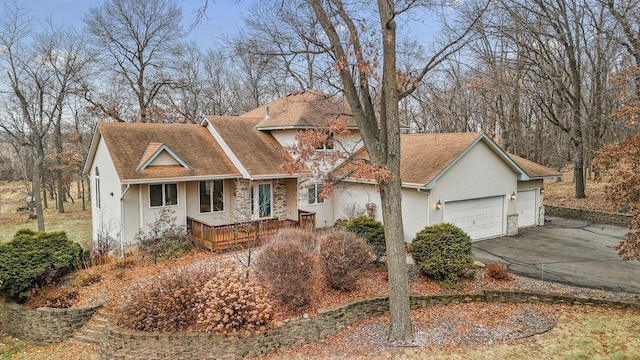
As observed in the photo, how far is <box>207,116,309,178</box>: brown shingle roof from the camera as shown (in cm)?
1766

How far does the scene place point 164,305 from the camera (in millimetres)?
8844

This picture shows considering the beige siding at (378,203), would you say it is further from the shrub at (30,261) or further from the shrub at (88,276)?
the shrub at (30,261)

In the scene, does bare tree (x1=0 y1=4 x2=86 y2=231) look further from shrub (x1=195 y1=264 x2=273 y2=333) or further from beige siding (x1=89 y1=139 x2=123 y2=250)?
shrub (x1=195 y1=264 x2=273 y2=333)

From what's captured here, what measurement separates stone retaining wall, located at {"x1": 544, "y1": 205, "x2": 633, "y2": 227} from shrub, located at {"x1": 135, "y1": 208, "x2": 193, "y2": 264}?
20038mm

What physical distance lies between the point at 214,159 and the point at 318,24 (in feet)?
32.4

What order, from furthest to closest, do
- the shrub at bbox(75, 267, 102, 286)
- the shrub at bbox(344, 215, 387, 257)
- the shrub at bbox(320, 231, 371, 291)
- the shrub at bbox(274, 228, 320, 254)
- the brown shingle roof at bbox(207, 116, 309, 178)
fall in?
the brown shingle roof at bbox(207, 116, 309, 178)
the shrub at bbox(344, 215, 387, 257)
the shrub at bbox(75, 267, 102, 286)
the shrub at bbox(274, 228, 320, 254)
the shrub at bbox(320, 231, 371, 291)

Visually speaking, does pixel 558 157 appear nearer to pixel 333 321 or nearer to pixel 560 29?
pixel 560 29

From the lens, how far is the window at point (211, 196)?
58.0ft

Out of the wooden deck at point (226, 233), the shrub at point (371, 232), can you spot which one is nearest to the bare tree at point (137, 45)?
the wooden deck at point (226, 233)

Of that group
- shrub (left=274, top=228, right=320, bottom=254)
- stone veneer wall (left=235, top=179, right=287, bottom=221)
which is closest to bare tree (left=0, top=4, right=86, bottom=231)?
stone veneer wall (left=235, top=179, right=287, bottom=221)

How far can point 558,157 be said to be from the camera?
113 feet

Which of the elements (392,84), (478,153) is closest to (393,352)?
(392,84)

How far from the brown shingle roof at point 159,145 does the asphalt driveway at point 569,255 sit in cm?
1152

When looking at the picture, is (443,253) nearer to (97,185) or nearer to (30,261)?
(30,261)
